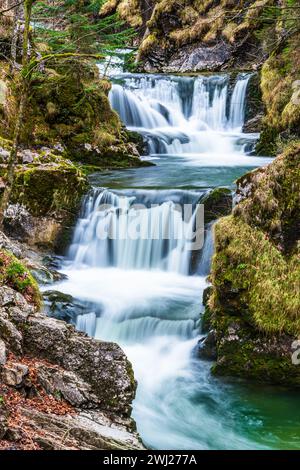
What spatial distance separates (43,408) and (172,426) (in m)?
2.13

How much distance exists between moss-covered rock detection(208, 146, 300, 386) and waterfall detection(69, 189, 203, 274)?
2946 millimetres

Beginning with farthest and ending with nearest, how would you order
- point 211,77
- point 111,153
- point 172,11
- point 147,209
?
point 172,11
point 211,77
point 111,153
point 147,209

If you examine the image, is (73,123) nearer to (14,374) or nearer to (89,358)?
(89,358)

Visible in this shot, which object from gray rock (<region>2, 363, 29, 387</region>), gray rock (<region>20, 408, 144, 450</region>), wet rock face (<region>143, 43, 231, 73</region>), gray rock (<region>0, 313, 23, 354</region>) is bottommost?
gray rock (<region>20, 408, 144, 450</region>)

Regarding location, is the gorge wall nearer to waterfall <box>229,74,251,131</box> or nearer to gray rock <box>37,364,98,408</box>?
gray rock <box>37,364,98,408</box>

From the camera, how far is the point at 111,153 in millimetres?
14797

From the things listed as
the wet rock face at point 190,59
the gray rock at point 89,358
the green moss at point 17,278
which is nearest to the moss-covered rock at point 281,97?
the wet rock face at point 190,59

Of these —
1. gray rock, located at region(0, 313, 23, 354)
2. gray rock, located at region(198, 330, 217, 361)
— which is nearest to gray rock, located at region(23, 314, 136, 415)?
gray rock, located at region(0, 313, 23, 354)

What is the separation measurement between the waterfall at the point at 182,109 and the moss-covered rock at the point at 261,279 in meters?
10.7

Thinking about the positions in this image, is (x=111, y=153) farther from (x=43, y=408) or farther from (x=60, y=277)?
(x=43, y=408)

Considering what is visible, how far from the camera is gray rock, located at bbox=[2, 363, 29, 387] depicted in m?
3.91

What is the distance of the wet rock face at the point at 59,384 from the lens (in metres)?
3.60

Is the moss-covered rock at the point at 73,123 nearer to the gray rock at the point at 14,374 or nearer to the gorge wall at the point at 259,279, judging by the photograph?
the gorge wall at the point at 259,279

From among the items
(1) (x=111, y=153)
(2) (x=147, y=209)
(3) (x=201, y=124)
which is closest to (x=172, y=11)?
(3) (x=201, y=124)
